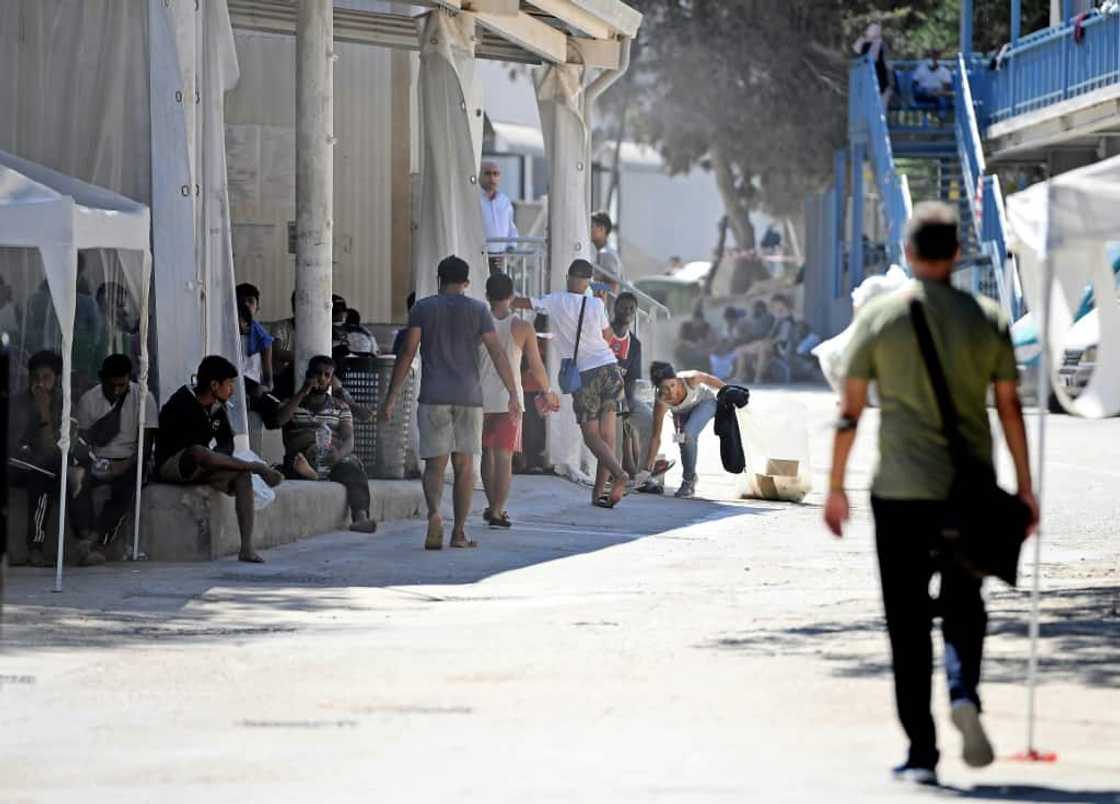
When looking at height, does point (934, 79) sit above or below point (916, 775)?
above

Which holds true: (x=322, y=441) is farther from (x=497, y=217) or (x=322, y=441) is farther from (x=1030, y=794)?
(x=1030, y=794)

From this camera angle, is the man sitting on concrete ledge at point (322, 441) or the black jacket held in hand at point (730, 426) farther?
the black jacket held in hand at point (730, 426)

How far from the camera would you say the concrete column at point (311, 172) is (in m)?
15.9

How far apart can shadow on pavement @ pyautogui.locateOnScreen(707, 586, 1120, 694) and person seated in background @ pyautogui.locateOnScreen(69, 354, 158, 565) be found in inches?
173

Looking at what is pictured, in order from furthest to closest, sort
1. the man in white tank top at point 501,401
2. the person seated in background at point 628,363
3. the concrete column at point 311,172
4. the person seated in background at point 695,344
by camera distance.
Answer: the person seated in background at point 695,344 → the person seated in background at point 628,363 → the concrete column at point 311,172 → the man in white tank top at point 501,401

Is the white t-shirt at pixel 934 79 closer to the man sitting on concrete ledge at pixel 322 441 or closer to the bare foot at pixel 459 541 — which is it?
the man sitting on concrete ledge at pixel 322 441

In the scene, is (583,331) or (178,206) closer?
(178,206)

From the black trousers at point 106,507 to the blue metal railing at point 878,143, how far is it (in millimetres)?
21075

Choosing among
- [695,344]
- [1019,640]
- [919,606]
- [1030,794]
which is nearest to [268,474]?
[1019,640]

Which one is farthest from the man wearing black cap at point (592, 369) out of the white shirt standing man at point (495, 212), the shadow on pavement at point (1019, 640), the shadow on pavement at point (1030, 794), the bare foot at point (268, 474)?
the shadow on pavement at point (1030, 794)

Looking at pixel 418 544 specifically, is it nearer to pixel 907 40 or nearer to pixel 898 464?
pixel 898 464

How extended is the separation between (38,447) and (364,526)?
2.73m

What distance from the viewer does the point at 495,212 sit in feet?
67.6

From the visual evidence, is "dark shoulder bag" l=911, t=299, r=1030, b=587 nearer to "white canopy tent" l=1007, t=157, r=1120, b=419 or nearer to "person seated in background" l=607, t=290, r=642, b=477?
"white canopy tent" l=1007, t=157, r=1120, b=419
